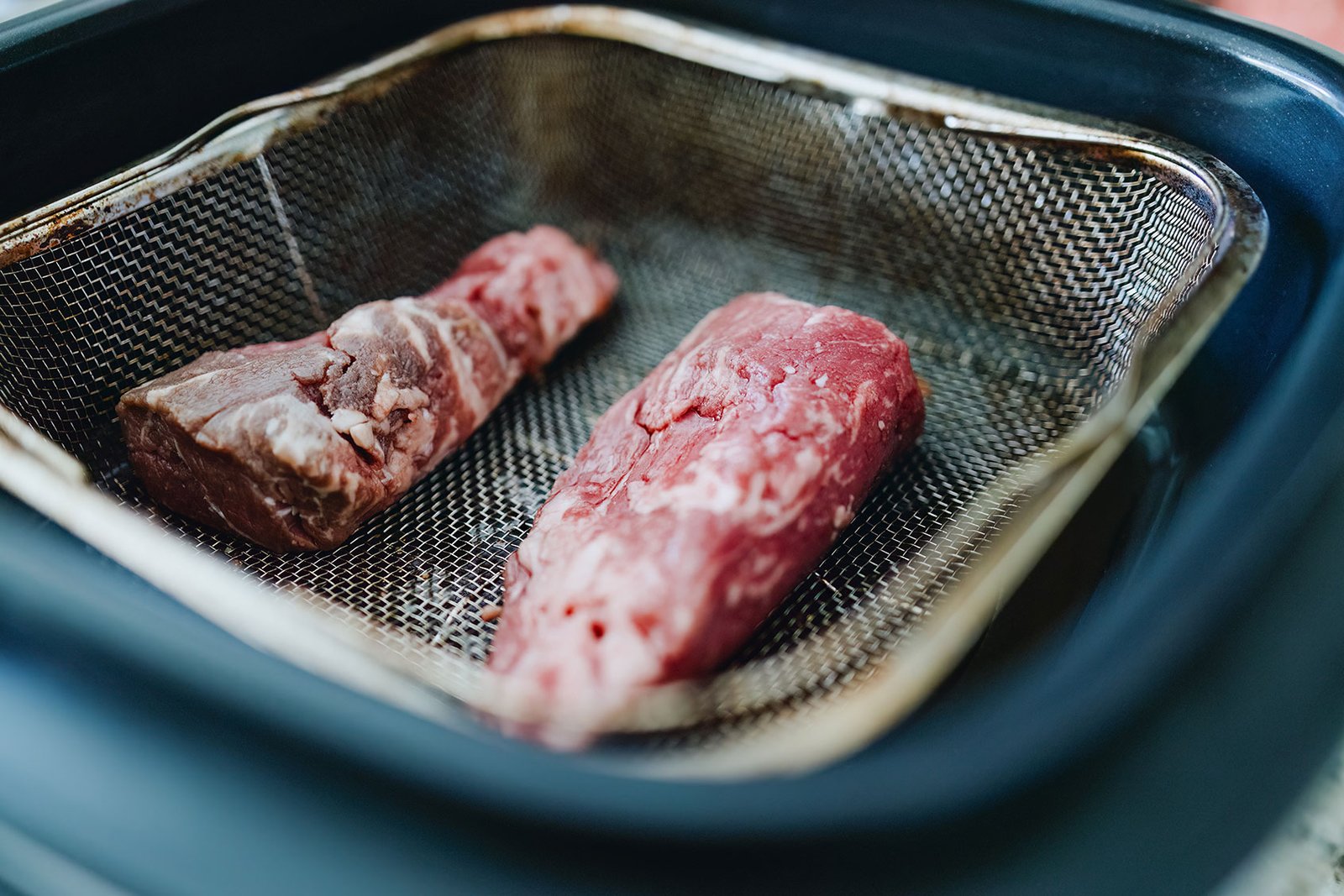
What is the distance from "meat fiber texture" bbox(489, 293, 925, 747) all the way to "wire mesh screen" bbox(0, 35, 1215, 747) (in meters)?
0.13

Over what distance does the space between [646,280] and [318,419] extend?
0.96 metres

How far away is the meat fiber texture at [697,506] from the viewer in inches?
45.9

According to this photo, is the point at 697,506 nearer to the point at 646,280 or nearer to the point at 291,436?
the point at 291,436

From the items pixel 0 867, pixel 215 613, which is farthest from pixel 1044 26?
pixel 0 867

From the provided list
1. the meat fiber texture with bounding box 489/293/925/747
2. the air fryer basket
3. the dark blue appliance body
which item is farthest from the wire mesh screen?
the dark blue appliance body

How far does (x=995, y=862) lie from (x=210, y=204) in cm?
161

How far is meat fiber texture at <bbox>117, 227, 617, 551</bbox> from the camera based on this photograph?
4.58 feet

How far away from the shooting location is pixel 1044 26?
1.69 meters

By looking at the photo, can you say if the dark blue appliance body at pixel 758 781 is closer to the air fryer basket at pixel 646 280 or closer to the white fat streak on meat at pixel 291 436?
the air fryer basket at pixel 646 280

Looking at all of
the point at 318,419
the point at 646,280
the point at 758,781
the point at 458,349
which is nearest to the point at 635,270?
the point at 646,280

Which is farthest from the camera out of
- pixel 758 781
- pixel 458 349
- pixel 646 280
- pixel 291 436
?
pixel 646 280

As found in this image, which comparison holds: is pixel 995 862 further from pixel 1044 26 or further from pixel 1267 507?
pixel 1044 26

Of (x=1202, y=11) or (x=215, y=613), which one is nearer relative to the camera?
(x=215, y=613)

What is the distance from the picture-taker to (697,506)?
1273 mm
